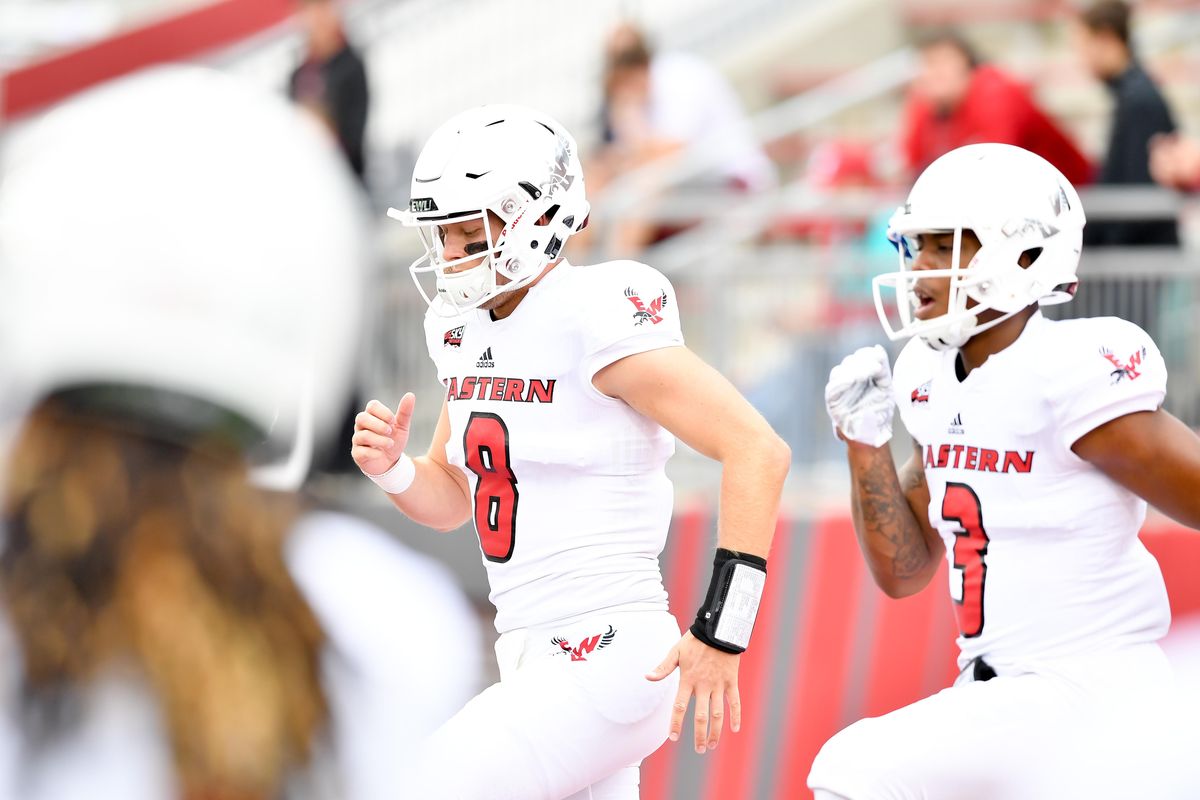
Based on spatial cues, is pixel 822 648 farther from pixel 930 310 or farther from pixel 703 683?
pixel 703 683

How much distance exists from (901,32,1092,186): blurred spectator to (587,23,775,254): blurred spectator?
44.2 inches

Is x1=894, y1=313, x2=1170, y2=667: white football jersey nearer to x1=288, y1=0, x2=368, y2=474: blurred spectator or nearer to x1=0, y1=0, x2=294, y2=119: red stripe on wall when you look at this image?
x1=288, y1=0, x2=368, y2=474: blurred spectator

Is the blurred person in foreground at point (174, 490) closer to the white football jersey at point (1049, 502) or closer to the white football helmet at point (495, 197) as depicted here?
the white football helmet at point (495, 197)

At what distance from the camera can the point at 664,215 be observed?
8156mm

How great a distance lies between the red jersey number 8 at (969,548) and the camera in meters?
3.93

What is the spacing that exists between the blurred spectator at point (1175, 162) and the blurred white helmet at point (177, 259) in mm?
6033

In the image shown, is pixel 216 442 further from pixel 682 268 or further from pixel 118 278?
pixel 682 268

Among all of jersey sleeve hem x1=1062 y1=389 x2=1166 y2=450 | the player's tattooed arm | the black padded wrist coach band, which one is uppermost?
jersey sleeve hem x1=1062 y1=389 x2=1166 y2=450

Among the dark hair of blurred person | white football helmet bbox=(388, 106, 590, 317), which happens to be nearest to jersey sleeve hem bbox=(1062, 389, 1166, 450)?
white football helmet bbox=(388, 106, 590, 317)

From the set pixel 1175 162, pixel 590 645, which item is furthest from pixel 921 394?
pixel 1175 162

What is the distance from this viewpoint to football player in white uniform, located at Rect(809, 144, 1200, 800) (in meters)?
3.74

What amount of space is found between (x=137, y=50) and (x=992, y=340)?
12.0m

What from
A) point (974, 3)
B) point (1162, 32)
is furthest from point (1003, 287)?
point (974, 3)

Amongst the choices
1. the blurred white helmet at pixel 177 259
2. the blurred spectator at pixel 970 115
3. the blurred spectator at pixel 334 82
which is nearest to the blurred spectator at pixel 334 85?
the blurred spectator at pixel 334 82
